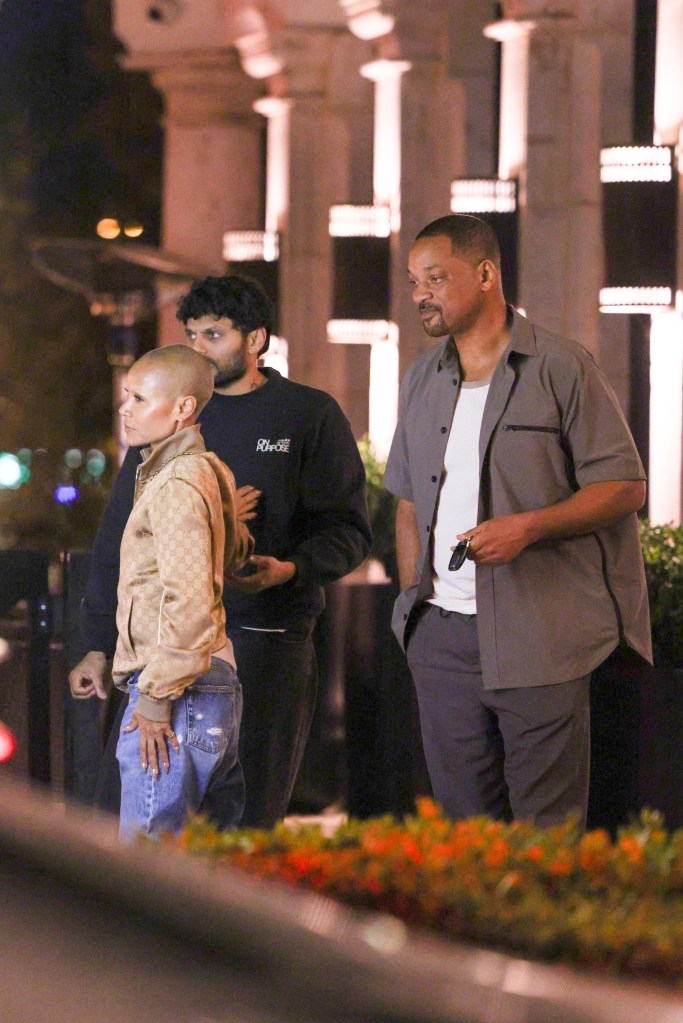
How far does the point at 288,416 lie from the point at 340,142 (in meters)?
7.63

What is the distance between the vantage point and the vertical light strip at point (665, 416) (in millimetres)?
8352

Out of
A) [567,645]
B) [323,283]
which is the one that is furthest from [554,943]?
[323,283]

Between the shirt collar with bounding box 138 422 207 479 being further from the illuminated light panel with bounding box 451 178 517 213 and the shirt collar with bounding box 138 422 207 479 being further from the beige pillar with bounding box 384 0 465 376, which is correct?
the beige pillar with bounding box 384 0 465 376

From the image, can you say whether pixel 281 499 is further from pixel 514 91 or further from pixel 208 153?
pixel 208 153

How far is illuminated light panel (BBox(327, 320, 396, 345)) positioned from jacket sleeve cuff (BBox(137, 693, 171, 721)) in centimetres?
738

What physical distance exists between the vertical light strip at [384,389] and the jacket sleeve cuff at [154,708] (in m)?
7.38

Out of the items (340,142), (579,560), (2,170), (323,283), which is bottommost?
(579,560)

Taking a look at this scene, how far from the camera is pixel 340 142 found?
11.4 metres

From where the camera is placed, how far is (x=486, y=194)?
8.77 m

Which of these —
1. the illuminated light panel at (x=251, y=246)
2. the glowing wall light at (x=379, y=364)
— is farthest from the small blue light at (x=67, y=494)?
the glowing wall light at (x=379, y=364)

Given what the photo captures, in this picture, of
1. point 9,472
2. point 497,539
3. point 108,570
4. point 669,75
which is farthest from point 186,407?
point 9,472

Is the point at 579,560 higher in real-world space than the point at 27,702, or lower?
higher

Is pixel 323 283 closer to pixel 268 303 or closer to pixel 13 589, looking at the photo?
pixel 13 589

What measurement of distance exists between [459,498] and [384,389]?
280 inches
